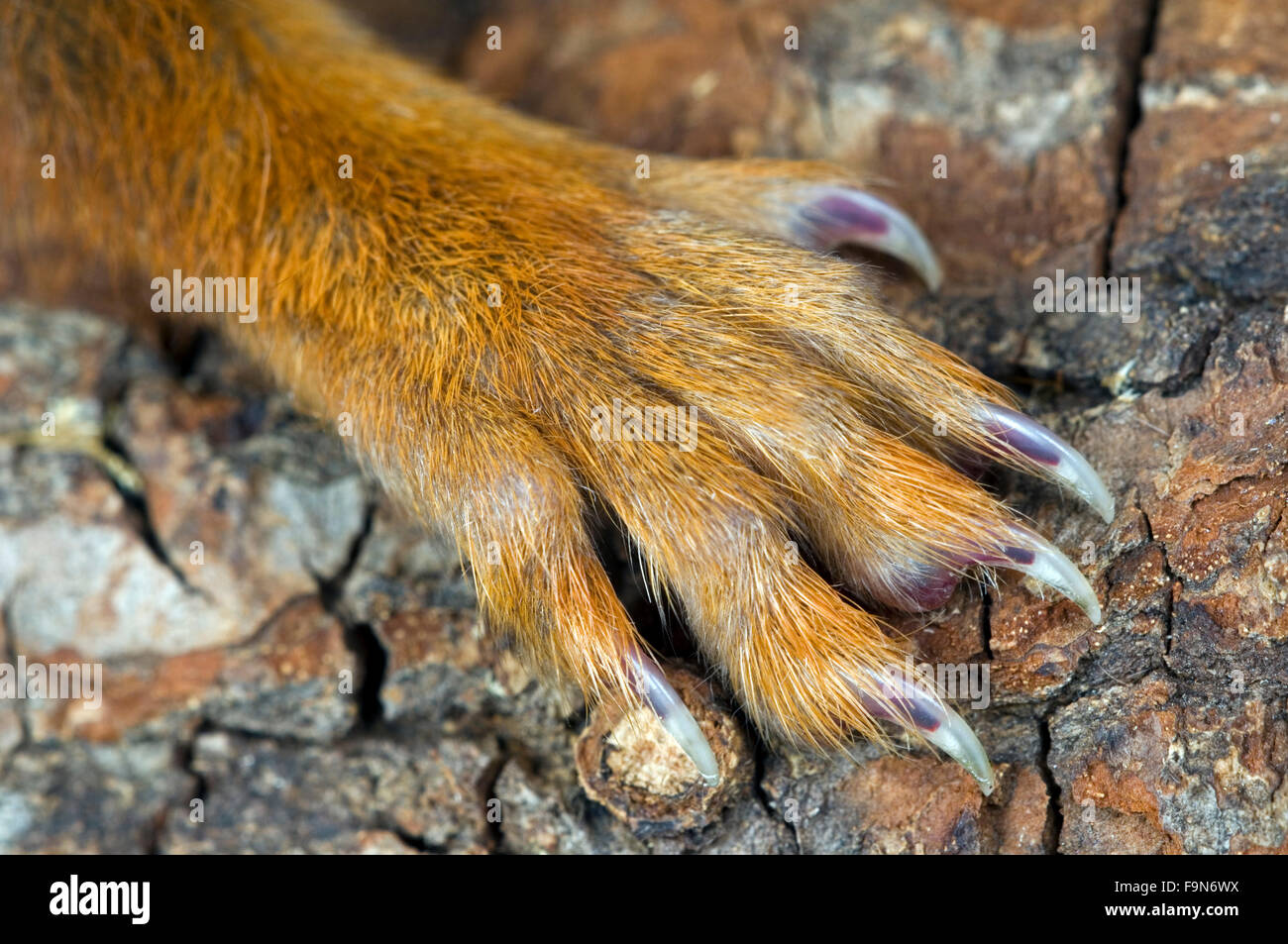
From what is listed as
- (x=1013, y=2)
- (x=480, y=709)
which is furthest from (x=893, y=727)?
(x=1013, y=2)

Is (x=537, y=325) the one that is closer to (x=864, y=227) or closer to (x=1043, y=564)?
(x=864, y=227)

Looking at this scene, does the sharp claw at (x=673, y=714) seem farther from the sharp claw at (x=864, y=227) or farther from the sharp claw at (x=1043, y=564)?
the sharp claw at (x=864, y=227)

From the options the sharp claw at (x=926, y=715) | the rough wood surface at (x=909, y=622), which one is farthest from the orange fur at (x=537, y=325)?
the rough wood surface at (x=909, y=622)

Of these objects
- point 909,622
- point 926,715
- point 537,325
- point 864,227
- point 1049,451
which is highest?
point 864,227

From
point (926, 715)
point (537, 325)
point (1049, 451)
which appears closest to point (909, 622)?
point (926, 715)

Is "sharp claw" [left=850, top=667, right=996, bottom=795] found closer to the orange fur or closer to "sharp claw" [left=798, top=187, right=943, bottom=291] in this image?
the orange fur

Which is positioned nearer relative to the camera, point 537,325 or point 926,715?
point 926,715

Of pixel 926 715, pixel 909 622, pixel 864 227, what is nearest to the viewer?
pixel 926 715
